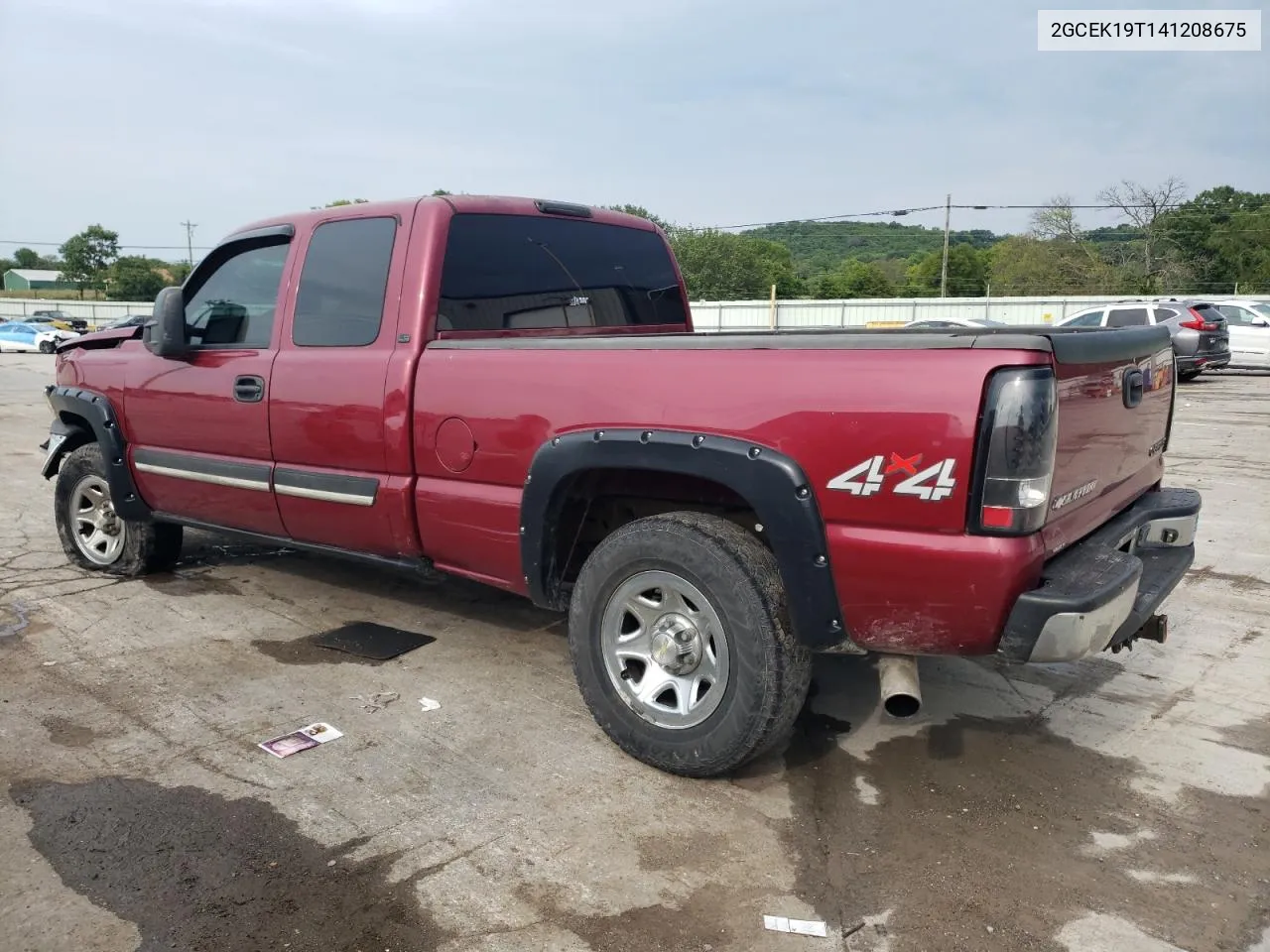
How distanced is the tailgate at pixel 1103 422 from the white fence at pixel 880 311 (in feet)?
77.4

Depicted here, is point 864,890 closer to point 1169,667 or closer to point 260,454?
point 1169,667

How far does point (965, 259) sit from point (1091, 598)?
77494 millimetres

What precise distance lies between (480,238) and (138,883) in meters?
2.69

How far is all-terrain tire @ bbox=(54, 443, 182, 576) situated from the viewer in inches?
217

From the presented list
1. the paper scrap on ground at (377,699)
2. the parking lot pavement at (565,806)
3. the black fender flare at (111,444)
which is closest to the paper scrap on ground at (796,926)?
the parking lot pavement at (565,806)

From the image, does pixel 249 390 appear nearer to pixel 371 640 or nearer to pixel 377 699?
pixel 371 640

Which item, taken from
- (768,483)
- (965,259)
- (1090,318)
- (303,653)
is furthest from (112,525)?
(965,259)

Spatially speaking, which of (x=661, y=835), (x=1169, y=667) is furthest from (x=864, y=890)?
(x=1169, y=667)

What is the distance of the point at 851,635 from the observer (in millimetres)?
2900

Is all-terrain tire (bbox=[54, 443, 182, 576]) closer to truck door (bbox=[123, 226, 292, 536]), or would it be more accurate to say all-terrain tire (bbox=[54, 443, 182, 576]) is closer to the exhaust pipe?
truck door (bbox=[123, 226, 292, 536])

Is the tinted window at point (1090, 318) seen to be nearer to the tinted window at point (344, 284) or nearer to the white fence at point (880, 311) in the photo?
the white fence at point (880, 311)

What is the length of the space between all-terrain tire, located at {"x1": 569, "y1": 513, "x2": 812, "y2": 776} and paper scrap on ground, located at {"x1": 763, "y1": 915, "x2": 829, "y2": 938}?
61 cm

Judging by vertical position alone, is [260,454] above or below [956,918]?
above

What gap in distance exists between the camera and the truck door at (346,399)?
3.92 m
